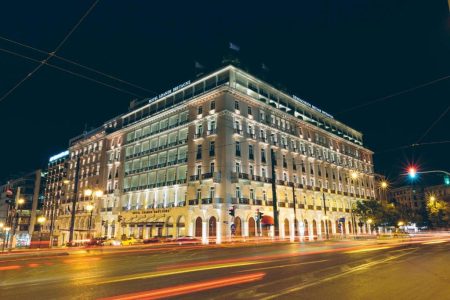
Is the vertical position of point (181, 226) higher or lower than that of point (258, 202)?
lower

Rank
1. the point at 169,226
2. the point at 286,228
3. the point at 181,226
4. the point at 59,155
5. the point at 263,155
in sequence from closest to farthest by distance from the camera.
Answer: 1. the point at 181,226
2. the point at 169,226
3. the point at 263,155
4. the point at 286,228
5. the point at 59,155

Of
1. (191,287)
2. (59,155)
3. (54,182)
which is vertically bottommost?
(191,287)

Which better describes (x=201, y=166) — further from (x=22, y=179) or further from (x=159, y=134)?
(x=22, y=179)

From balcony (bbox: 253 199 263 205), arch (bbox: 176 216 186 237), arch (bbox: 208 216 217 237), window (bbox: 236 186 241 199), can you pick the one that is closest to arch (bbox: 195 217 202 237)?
arch (bbox: 208 216 217 237)

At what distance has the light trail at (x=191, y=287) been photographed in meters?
6.59

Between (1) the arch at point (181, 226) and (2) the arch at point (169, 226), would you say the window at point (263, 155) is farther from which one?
(2) the arch at point (169, 226)

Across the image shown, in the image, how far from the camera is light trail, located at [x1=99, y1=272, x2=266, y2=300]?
6590 millimetres

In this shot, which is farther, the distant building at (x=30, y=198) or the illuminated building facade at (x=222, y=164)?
the distant building at (x=30, y=198)

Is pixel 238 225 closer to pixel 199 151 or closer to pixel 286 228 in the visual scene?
pixel 286 228

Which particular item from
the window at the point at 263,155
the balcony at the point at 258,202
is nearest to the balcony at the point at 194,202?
the balcony at the point at 258,202

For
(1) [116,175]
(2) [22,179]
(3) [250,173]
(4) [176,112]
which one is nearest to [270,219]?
(3) [250,173]

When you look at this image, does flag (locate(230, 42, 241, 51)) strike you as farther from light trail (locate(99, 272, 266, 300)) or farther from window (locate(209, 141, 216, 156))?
light trail (locate(99, 272, 266, 300))

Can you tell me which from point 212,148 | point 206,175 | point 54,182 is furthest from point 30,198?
point 212,148

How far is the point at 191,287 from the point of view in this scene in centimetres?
760
